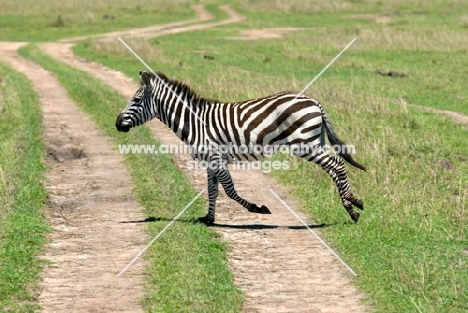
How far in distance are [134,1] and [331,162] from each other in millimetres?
53854

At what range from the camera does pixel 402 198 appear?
11.8m

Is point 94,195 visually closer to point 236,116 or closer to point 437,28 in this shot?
point 236,116

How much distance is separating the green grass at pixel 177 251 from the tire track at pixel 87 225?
21 centimetres

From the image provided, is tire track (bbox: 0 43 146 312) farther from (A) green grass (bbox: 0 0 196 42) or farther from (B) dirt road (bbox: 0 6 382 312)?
(A) green grass (bbox: 0 0 196 42)

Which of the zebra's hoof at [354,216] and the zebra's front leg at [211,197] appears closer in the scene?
the zebra's hoof at [354,216]

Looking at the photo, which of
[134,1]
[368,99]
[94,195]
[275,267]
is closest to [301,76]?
[368,99]

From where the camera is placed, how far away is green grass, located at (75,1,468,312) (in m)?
8.89

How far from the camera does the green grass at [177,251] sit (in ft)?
26.3

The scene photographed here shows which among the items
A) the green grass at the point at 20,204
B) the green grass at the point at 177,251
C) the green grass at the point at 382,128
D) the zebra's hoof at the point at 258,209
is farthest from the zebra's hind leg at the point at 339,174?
the green grass at the point at 20,204

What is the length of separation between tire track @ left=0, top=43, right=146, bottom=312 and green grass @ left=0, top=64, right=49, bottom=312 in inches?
6.9

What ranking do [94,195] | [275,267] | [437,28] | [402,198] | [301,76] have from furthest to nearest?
[437,28] < [301,76] < [94,195] < [402,198] < [275,267]

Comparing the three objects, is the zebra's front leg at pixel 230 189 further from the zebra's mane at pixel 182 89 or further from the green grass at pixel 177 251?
the zebra's mane at pixel 182 89

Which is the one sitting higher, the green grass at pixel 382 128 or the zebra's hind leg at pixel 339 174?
the zebra's hind leg at pixel 339 174

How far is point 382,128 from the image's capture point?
16719 mm
